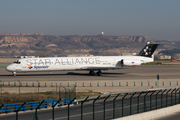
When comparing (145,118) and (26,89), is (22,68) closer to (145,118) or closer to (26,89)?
(26,89)

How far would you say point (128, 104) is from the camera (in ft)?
58.2

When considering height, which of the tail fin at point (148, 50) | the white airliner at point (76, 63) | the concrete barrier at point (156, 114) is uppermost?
the tail fin at point (148, 50)

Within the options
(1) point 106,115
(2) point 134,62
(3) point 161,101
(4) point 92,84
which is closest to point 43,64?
(4) point 92,84

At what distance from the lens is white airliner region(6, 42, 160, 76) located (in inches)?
1844

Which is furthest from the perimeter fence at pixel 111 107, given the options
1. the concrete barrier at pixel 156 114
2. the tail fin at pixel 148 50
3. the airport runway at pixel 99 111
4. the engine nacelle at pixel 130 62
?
the tail fin at pixel 148 50

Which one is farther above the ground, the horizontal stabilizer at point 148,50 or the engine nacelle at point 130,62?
the horizontal stabilizer at point 148,50

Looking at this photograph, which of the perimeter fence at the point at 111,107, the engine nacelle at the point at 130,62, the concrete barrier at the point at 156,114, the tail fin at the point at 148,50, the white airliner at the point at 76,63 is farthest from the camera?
the tail fin at the point at 148,50

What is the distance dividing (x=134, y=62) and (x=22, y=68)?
70.2 feet

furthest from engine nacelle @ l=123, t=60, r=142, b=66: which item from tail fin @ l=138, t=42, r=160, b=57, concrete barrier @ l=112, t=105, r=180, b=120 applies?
concrete barrier @ l=112, t=105, r=180, b=120

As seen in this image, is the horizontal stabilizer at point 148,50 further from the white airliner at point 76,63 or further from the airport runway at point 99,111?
the airport runway at point 99,111

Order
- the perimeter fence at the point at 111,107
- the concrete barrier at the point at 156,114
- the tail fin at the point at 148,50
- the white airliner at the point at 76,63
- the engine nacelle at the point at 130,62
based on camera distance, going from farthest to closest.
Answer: the tail fin at the point at 148,50 → the engine nacelle at the point at 130,62 → the white airliner at the point at 76,63 → the concrete barrier at the point at 156,114 → the perimeter fence at the point at 111,107

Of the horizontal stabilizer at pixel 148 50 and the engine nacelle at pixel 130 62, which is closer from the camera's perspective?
the engine nacelle at pixel 130 62

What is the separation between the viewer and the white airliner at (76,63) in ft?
154

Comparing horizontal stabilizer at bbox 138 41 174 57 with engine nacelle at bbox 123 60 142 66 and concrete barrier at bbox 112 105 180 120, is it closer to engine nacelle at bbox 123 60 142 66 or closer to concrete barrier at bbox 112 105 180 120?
engine nacelle at bbox 123 60 142 66
